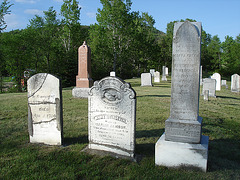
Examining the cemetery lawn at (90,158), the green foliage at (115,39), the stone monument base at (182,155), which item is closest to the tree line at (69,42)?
the green foliage at (115,39)

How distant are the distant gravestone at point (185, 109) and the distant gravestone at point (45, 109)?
90.8 inches

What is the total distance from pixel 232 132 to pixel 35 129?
5.26 metres

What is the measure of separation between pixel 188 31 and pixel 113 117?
2.11 meters

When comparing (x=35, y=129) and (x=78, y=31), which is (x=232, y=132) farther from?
(x=78, y=31)

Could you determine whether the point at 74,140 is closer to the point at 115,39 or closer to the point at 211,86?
the point at 211,86

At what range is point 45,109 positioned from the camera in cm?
436

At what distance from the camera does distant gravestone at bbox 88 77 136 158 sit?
3742mm

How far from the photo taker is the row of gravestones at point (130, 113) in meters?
3.36

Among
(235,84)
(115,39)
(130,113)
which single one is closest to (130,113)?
(130,113)

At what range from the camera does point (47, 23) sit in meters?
31.1

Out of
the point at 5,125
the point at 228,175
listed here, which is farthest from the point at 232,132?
the point at 5,125

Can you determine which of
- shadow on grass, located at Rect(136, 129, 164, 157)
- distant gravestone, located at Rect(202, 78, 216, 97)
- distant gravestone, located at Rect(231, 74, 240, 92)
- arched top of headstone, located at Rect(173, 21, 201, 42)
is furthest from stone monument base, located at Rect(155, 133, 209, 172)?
distant gravestone, located at Rect(231, 74, 240, 92)

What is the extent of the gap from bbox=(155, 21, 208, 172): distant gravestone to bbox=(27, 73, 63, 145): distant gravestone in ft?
7.56

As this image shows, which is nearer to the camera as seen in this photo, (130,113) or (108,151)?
(130,113)
